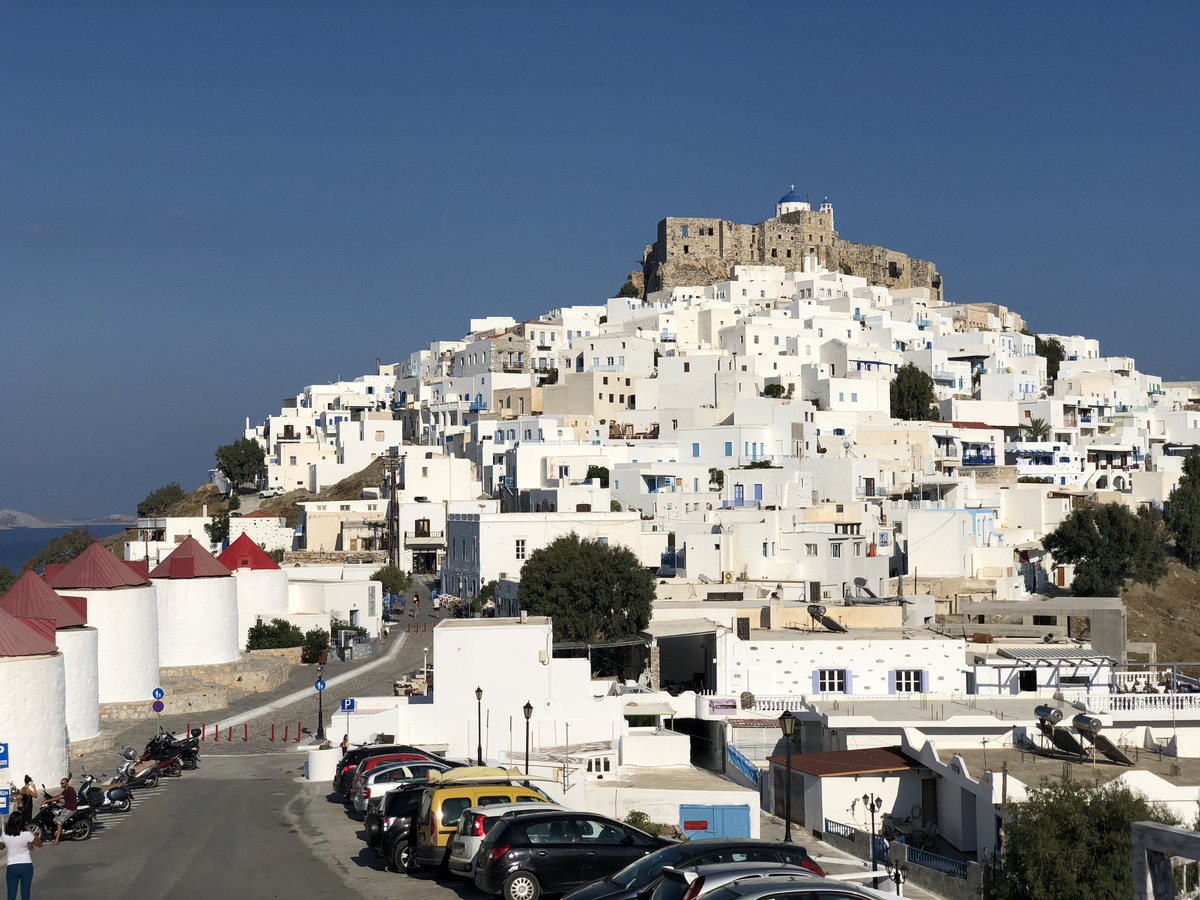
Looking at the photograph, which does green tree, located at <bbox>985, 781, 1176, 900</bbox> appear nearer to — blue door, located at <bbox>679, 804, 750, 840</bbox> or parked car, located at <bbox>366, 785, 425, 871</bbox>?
blue door, located at <bbox>679, 804, 750, 840</bbox>

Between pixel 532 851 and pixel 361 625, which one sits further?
pixel 361 625

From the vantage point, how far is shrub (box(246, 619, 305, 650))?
39.2 meters

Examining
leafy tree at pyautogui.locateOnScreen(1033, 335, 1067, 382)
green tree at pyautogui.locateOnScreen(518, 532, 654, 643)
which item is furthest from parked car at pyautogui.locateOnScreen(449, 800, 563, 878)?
leafy tree at pyautogui.locateOnScreen(1033, 335, 1067, 382)

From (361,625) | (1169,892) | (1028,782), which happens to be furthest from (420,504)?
(1169,892)

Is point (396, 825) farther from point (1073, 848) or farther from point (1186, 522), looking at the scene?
point (1186, 522)

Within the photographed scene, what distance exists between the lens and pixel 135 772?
2203cm

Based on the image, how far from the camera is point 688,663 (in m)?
34.7

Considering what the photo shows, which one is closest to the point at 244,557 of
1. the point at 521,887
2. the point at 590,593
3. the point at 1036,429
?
the point at 590,593

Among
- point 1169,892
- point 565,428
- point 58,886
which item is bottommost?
point 58,886

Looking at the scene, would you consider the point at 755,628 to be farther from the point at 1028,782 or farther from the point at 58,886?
the point at 58,886

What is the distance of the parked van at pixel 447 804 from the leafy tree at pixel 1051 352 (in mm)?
84991

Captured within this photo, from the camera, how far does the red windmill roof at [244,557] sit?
41.5 m

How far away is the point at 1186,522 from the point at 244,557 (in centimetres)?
4433

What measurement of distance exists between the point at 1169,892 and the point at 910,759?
13.2 m
